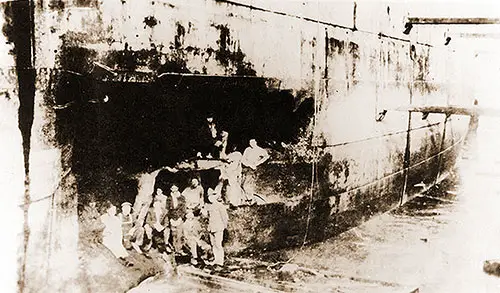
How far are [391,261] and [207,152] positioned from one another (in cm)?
290

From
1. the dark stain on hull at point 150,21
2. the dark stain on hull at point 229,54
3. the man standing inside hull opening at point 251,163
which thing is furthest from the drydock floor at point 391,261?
the dark stain on hull at point 150,21

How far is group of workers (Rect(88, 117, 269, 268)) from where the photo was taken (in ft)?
14.7

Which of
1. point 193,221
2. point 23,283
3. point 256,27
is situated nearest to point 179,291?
point 193,221

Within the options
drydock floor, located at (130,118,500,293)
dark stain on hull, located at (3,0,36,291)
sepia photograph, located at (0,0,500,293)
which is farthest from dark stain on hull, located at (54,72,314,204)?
drydock floor, located at (130,118,500,293)

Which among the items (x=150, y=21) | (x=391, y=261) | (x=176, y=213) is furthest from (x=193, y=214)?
(x=391, y=261)

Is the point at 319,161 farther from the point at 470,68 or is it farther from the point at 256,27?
the point at 470,68

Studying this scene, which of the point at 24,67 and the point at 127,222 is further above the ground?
the point at 24,67

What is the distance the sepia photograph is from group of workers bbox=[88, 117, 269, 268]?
0.05 ft

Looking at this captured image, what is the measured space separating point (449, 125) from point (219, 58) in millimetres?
7503

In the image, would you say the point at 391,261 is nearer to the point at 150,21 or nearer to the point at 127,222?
the point at 127,222

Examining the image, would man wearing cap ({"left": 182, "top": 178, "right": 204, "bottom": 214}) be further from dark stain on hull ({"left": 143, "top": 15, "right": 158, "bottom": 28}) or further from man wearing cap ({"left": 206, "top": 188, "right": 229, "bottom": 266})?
dark stain on hull ({"left": 143, "top": 15, "right": 158, "bottom": 28})

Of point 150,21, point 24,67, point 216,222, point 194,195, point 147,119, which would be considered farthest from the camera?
A: point 216,222

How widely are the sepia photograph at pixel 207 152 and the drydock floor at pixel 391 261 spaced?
29 millimetres

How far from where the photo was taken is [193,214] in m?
4.80
